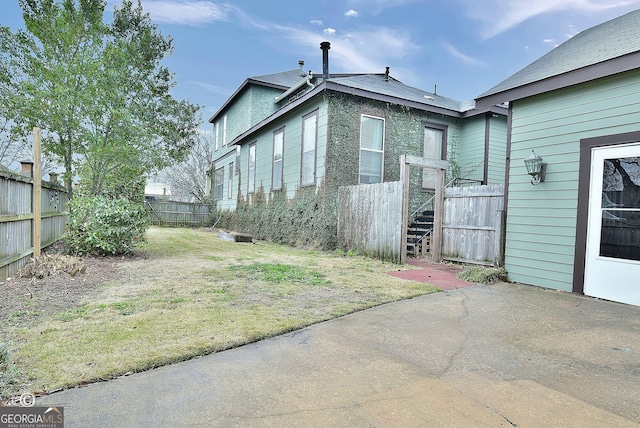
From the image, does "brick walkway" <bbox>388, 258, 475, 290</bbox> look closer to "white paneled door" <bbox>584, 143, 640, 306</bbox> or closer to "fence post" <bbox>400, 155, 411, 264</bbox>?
"fence post" <bbox>400, 155, 411, 264</bbox>

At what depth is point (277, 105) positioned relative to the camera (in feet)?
50.7

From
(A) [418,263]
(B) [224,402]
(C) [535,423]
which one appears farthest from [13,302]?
(A) [418,263]

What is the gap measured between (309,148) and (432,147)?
3.64 meters

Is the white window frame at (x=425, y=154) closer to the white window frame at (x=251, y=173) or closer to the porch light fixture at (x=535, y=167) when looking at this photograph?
the porch light fixture at (x=535, y=167)

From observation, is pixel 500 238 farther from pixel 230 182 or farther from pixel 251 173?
pixel 230 182

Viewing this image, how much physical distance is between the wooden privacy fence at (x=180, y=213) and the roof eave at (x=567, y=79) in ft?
52.0

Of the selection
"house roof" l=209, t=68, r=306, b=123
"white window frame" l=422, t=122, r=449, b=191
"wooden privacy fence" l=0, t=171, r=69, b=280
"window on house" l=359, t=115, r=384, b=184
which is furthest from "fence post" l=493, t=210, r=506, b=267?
"house roof" l=209, t=68, r=306, b=123

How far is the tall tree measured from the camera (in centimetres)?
688

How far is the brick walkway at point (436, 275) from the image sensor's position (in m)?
5.17

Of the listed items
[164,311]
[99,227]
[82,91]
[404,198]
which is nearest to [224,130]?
[82,91]

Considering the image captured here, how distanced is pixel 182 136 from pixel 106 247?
6.20 meters

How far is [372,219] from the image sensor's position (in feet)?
25.5

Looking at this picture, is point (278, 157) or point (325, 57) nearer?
point (325, 57)

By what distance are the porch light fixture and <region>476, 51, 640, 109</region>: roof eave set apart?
93 centimetres
